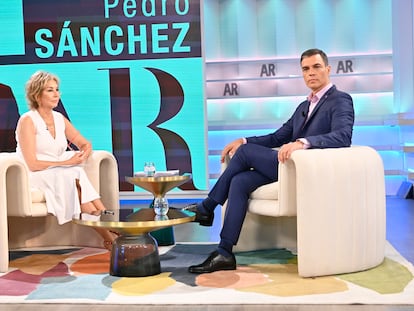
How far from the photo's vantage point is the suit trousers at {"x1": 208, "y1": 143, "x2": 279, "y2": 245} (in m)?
3.17

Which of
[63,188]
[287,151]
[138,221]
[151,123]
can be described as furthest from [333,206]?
[151,123]

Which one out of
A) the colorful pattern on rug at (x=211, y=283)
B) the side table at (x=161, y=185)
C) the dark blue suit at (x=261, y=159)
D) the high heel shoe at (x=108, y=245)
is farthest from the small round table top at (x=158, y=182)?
the dark blue suit at (x=261, y=159)

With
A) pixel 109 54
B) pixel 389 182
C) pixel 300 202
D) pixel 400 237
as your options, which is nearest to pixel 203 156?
pixel 109 54

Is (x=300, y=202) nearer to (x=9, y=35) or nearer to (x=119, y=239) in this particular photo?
(x=119, y=239)

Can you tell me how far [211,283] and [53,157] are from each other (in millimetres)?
1542

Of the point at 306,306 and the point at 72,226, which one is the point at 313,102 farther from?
the point at 72,226

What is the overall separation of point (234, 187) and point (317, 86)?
733 mm

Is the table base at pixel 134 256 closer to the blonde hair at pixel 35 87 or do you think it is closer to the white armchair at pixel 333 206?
the white armchair at pixel 333 206

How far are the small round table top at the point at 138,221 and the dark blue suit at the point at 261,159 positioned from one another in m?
0.22

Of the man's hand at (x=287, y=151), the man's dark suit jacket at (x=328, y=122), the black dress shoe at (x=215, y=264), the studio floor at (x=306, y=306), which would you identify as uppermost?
the man's dark suit jacket at (x=328, y=122)

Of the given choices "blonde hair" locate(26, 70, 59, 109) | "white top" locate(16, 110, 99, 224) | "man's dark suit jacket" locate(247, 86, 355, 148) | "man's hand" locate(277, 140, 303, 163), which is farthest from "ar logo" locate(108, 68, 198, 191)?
"man's hand" locate(277, 140, 303, 163)

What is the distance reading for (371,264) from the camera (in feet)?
10.1

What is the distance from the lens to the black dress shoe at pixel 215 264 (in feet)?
10.1

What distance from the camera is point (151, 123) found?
6.61 metres
